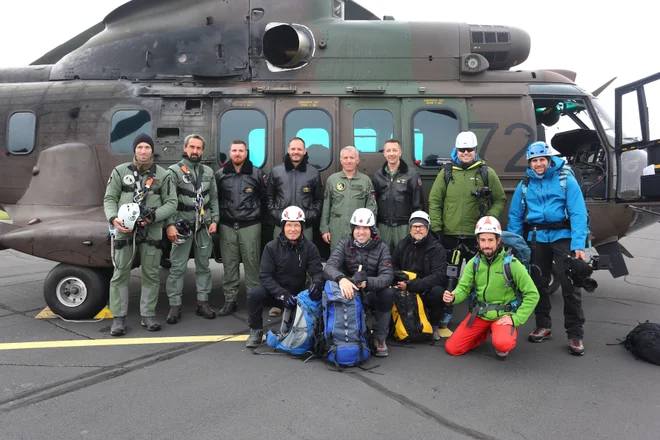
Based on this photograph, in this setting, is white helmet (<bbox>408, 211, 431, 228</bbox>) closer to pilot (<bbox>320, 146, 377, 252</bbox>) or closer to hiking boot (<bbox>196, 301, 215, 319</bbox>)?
pilot (<bbox>320, 146, 377, 252</bbox>)

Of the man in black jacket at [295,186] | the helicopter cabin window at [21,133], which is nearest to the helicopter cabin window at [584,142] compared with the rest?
the man in black jacket at [295,186]

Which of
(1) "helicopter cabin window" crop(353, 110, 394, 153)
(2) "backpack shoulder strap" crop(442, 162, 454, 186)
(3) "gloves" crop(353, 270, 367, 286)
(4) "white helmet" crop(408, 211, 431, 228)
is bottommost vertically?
(3) "gloves" crop(353, 270, 367, 286)

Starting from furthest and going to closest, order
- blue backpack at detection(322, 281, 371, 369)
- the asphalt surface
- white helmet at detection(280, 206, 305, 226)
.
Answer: white helmet at detection(280, 206, 305, 226) < blue backpack at detection(322, 281, 371, 369) < the asphalt surface

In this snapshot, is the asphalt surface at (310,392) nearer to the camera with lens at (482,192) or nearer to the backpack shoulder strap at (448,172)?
the camera with lens at (482,192)

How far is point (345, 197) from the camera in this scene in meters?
4.81

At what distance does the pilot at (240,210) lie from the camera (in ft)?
16.5

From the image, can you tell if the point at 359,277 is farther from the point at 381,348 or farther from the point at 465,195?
the point at 465,195

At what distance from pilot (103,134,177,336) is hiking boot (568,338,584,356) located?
13.5 ft

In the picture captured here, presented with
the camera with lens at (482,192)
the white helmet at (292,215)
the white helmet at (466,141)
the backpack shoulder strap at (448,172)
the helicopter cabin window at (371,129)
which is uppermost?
the helicopter cabin window at (371,129)

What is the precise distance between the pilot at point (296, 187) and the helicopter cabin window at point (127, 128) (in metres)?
1.89

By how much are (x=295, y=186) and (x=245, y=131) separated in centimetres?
115

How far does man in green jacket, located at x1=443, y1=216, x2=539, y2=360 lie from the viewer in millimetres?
3844

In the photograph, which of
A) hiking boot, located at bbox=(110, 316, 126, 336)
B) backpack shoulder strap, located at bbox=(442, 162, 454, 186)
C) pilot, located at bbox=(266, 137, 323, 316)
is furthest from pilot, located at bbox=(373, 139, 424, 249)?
hiking boot, located at bbox=(110, 316, 126, 336)

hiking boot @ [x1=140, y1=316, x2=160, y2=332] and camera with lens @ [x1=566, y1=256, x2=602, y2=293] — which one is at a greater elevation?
camera with lens @ [x1=566, y1=256, x2=602, y2=293]
